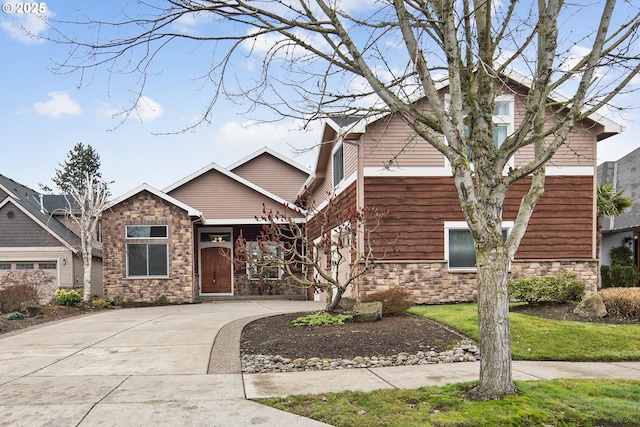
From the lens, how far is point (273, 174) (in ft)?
84.5

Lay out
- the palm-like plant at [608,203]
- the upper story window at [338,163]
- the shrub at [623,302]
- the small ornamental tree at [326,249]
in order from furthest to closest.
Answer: the palm-like plant at [608,203]
the upper story window at [338,163]
the small ornamental tree at [326,249]
the shrub at [623,302]

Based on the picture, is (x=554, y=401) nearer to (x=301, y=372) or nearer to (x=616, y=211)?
(x=301, y=372)

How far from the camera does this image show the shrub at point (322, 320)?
10.3 meters

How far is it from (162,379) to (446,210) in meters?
9.53

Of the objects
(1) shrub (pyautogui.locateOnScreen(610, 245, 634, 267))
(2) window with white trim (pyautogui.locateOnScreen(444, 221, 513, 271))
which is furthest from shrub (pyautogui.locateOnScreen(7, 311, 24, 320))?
(1) shrub (pyautogui.locateOnScreen(610, 245, 634, 267))

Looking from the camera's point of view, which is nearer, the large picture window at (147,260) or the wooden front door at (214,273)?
the large picture window at (147,260)

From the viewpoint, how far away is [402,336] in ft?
30.3

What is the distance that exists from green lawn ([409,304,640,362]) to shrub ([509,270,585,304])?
132cm

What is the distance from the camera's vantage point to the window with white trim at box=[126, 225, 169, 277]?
1997cm

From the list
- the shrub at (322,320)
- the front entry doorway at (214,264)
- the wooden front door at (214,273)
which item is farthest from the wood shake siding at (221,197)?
the shrub at (322,320)

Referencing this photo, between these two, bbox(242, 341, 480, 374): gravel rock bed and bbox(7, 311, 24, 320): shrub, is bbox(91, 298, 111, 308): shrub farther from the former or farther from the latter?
bbox(242, 341, 480, 374): gravel rock bed

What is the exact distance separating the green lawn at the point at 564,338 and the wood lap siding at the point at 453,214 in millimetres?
3680

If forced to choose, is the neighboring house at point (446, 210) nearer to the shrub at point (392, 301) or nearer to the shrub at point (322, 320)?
the shrub at point (392, 301)

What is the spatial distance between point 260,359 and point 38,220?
64.0ft
